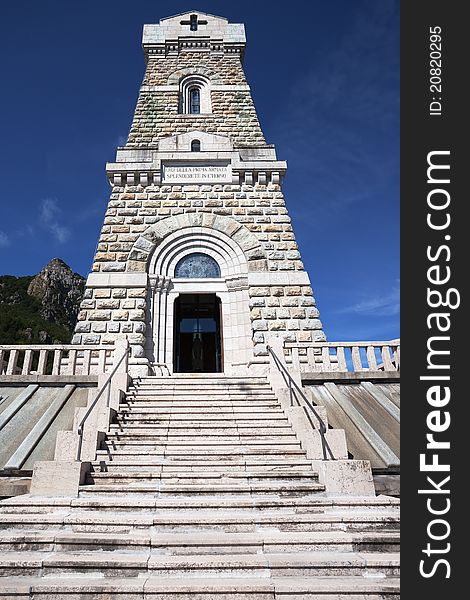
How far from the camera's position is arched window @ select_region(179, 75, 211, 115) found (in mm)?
15734

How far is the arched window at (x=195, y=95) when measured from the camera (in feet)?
51.6

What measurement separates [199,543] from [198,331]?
962 cm

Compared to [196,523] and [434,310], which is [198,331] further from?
[434,310]

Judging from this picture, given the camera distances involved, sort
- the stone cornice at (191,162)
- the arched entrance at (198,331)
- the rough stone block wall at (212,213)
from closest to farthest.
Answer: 1. the rough stone block wall at (212,213)
2. the arched entrance at (198,331)
3. the stone cornice at (191,162)

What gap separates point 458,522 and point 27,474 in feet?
18.3

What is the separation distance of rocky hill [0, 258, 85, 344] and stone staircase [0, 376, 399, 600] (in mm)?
36602

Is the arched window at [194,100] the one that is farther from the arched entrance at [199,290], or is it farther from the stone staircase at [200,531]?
the stone staircase at [200,531]

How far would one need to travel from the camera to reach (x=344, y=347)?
31.6 ft

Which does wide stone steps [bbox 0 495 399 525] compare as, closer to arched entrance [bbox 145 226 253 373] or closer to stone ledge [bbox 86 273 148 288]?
arched entrance [bbox 145 226 253 373]

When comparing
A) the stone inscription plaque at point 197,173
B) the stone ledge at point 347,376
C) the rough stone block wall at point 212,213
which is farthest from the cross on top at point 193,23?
the stone ledge at point 347,376

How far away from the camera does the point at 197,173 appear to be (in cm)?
1348

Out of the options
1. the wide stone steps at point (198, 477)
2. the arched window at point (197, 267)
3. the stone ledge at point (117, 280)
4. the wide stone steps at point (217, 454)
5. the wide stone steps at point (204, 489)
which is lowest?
the wide stone steps at point (204, 489)

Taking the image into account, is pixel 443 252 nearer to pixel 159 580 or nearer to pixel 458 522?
pixel 458 522

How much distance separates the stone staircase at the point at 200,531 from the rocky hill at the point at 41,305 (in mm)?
36602
